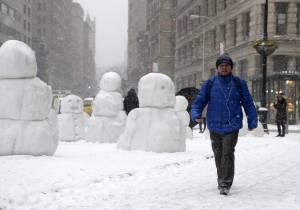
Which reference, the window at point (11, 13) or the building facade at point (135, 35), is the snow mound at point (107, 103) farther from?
the building facade at point (135, 35)

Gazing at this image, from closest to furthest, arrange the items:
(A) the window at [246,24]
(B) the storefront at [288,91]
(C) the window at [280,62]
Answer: (B) the storefront at [288,91] < (C) the window at [280,62] < (A) the window at [246,24]

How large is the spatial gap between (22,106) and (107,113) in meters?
7.05

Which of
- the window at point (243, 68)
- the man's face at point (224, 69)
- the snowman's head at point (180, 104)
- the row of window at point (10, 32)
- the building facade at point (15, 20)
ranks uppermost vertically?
the building facade at point (15, 20)

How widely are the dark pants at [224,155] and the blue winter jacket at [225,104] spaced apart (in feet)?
0.32

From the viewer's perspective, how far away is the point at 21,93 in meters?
11.6

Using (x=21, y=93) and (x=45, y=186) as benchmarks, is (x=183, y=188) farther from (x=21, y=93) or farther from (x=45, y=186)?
(x=21, y=93)

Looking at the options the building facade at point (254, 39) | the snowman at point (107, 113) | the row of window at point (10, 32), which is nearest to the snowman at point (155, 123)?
the snowman at point (107, 113)

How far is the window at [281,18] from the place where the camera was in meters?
43.5

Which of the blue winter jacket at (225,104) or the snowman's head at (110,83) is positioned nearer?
the blue winter jacket at (225,104)

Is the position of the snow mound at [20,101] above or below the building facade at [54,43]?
below

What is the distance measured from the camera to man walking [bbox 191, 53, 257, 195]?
25.9 ft

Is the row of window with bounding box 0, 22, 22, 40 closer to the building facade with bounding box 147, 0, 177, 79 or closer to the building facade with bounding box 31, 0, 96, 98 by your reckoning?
the building facade with bounding box 31, 0, 96, 98

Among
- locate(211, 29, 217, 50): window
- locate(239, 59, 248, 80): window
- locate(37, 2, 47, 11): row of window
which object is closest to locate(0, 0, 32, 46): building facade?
locate(37, 2, 47, 11): row of window

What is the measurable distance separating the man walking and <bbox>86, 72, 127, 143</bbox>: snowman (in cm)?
1041
